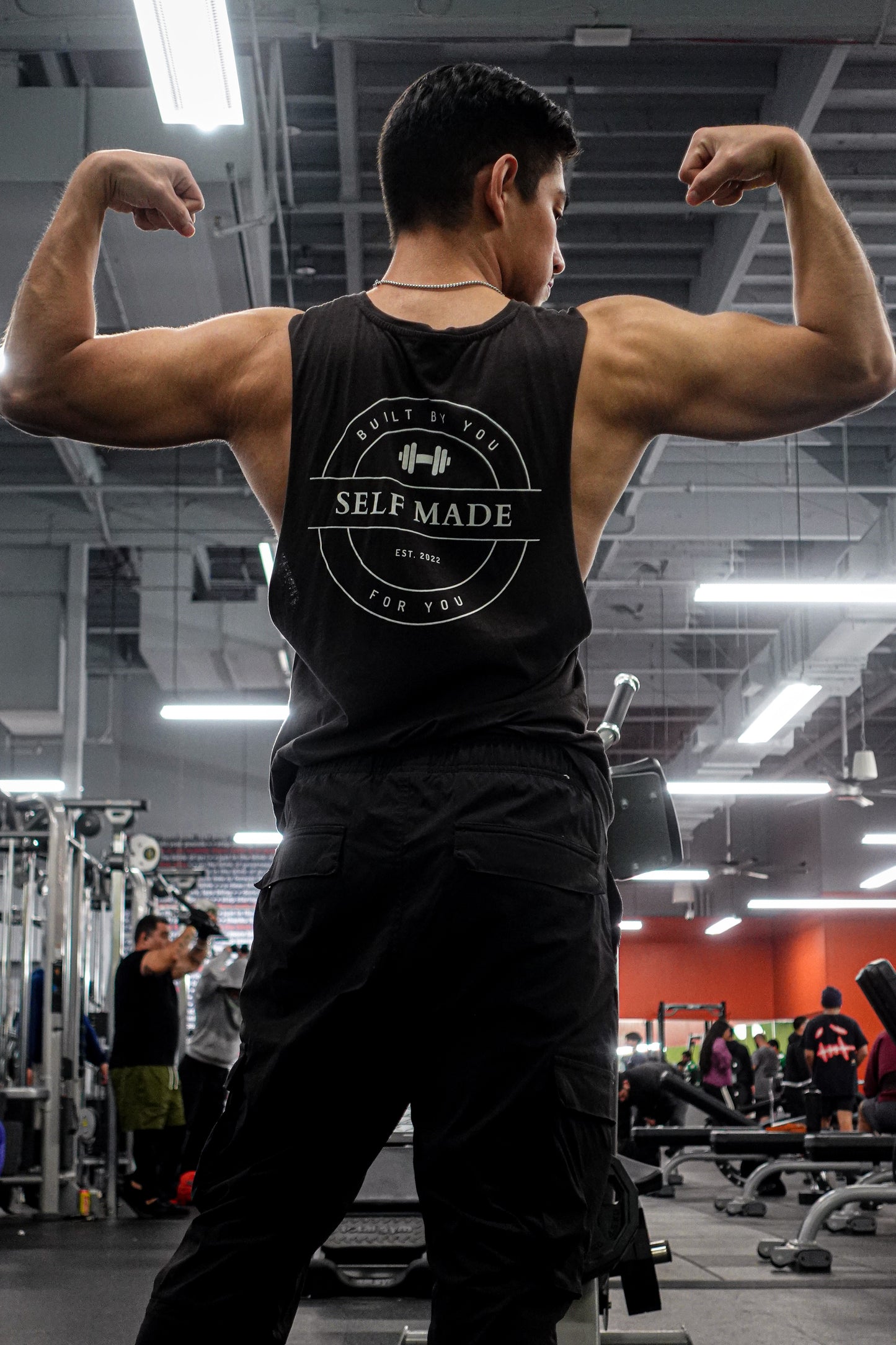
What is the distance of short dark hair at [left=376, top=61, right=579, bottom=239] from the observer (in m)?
1.17

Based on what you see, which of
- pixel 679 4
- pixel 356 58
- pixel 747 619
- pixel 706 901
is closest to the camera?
pixel 679 4

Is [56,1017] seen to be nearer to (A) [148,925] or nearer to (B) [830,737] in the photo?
(A) [148,925]

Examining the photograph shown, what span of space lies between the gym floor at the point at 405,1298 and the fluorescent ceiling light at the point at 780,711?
448cm

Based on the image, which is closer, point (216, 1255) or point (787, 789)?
point (216, 1255)

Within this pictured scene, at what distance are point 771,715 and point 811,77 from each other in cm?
551

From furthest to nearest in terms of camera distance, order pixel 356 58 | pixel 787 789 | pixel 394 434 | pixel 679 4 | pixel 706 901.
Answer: pixel 706 901, pixel 787 789, pixel 356 58, pixel 679 4, pixel 394 434

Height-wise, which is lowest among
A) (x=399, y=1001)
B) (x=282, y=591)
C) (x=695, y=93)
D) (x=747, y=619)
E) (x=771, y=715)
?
(x=399, y=1001)

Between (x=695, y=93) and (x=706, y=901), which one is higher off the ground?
(x=695, y=93)

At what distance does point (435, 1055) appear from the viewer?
0.98 m

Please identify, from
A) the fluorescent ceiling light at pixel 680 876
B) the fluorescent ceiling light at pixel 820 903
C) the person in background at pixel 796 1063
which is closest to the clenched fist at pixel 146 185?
the person in background at pixel 796 1063

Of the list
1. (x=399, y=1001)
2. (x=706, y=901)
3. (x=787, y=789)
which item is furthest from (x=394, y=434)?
(x=706, y=901)

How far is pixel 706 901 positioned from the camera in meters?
22.8

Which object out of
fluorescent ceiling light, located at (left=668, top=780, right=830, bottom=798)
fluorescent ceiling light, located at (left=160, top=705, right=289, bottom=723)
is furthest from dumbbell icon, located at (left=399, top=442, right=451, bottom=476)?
fluorescent ceiling light, located at (left=668, top=780, right=830, bottom=798)

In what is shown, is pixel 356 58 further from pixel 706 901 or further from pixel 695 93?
pixel 706 901
